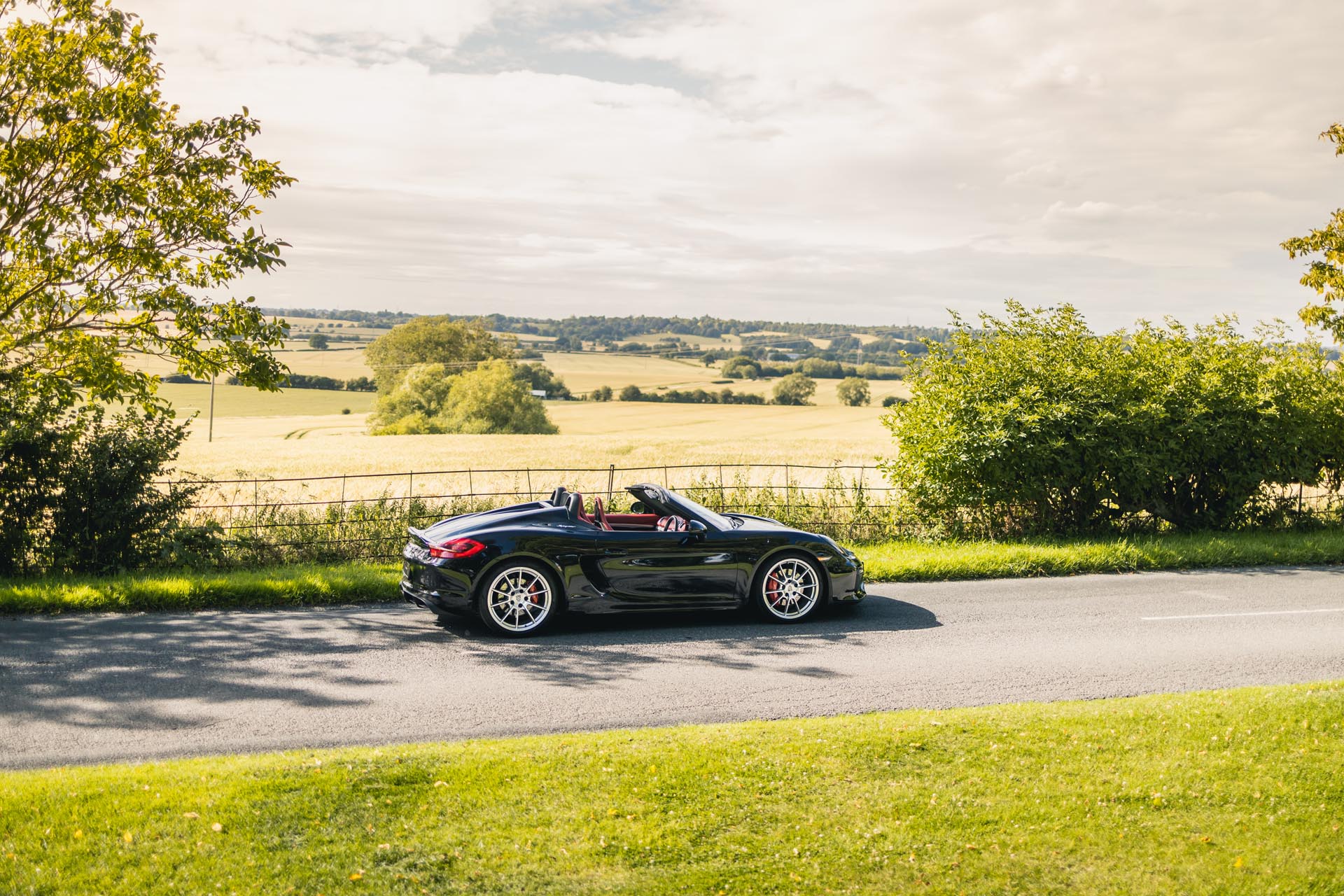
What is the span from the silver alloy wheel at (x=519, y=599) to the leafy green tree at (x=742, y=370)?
96.1 m

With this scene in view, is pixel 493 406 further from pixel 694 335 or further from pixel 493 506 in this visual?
pixel 694 335

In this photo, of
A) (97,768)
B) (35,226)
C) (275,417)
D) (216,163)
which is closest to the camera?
(97,768)

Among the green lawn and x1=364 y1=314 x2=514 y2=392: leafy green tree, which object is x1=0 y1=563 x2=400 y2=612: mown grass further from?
x1=364 y1=314 x2=514 y2=392: leafy green tree

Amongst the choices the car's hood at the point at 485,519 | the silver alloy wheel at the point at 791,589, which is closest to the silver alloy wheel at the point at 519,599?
the car's hood at the point at 485,519

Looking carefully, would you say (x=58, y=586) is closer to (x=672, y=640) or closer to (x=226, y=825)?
(x=672, y=640)

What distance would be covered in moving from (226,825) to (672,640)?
4.93 m

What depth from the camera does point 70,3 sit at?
11.5 meters

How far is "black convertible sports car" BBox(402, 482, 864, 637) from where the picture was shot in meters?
9.03

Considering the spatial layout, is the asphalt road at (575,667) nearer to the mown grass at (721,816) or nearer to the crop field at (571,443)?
the mown grass at (721,816)

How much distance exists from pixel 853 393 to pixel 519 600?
7938 cm

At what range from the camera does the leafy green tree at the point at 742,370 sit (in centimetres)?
10600

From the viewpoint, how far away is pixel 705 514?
983cm

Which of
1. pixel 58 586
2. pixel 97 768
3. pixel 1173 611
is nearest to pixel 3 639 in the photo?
pixel 58 586

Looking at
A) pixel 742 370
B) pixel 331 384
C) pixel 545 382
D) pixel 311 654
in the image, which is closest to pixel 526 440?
pixel 545 382
